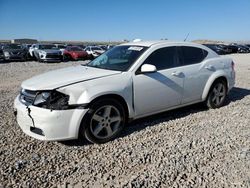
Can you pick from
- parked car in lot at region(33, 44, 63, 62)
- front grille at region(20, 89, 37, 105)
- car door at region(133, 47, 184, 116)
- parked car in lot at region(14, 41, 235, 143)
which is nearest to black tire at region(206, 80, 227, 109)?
parked car in lot at region(14, 41, 235, 143)

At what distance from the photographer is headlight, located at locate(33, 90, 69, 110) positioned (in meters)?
3.94

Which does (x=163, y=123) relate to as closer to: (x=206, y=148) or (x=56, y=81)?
(x=206, y=148)

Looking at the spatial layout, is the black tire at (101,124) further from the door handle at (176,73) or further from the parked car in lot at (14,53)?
the parked car in lot at (14,53)

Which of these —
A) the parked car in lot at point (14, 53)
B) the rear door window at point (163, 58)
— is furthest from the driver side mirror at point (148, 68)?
the parked car in lot at point (14, 53)

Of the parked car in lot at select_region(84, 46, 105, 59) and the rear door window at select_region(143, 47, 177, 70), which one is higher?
the rear door window at select_region(143, 47, 177, 70)

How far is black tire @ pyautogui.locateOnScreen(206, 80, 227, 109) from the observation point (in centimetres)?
612

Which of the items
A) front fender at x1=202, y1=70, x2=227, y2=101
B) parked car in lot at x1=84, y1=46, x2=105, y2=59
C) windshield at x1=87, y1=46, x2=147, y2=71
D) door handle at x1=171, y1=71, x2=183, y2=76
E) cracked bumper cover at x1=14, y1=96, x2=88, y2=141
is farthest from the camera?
parked car in lot at x1=84, y1=46, x2=105, y2=59

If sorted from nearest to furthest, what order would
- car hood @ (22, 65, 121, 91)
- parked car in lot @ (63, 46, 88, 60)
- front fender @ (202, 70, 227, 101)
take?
car hood @ (22, 65, 121, 91), front fender @ (202, 70, 227, 101), parked car in lot @ (63, 46, 88, 60)

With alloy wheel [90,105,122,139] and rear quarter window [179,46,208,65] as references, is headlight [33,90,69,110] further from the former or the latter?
rear quarter window [179,46,208,65]

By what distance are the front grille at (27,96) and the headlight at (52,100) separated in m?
0.12

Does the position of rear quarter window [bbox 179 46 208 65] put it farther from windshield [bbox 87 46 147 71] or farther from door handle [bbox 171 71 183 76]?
windshield [bbox 87 46 147 71]

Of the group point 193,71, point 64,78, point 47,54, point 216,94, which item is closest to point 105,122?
Answer: point 64,78

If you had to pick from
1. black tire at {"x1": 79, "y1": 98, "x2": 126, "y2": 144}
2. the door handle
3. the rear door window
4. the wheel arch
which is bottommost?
black tire at {"x1": 79, "y1": 98, "x2": 126, "y2": 144}

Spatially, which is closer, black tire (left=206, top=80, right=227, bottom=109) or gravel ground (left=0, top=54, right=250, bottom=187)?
gravel ground (left=0, top=54, right=250, bottom=187)
